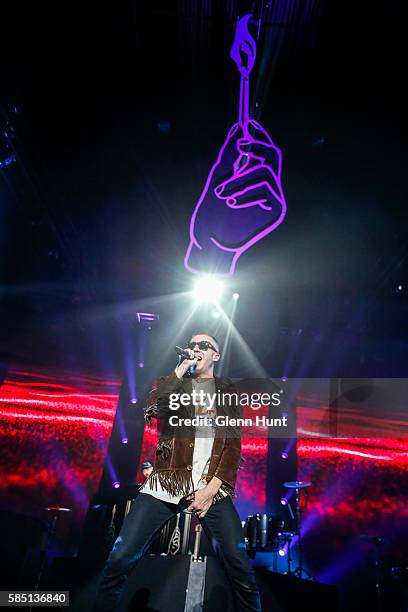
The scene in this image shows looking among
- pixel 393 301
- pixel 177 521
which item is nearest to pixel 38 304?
pixel 177 521

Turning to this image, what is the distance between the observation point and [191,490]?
199 centimetres

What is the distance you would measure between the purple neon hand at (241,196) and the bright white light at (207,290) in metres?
1.37

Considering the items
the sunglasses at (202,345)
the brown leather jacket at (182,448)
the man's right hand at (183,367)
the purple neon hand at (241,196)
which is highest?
the purple neon hand at (241,196)

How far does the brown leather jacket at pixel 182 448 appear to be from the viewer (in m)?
2.00

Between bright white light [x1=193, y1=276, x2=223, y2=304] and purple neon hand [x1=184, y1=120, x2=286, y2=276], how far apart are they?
1375 mm

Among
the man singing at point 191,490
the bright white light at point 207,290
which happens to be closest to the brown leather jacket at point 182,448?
the man singing at point 191,490

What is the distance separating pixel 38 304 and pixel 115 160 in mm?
2736

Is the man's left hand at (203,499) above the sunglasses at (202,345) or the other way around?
the other way around

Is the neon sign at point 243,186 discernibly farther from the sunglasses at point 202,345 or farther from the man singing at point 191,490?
the man singing at point 191,490

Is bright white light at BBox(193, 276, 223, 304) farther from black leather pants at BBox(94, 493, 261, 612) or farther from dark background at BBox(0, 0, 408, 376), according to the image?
black leather pants at BBox(94, 493, 261, 612)

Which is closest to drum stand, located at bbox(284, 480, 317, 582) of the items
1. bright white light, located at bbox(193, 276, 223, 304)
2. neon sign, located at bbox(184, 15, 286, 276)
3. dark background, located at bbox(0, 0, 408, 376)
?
dark background, located at bbox(0, 0, 408, 376)

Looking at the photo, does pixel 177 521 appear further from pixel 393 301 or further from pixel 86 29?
pixel 86 29

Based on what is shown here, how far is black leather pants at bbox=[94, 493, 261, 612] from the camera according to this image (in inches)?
67.7

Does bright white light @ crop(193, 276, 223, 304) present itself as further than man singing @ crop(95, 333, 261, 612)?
Yes
